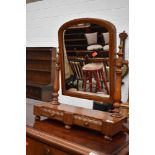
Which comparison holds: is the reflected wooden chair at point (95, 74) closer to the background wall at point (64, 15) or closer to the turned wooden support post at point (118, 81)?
the turned wooden support post at point (118, 81)

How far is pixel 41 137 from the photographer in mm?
1259

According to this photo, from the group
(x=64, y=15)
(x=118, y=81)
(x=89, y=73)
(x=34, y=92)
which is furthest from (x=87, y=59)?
(x=34, y=92)

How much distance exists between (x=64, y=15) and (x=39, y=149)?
75.1 inches

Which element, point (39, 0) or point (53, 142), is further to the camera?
point (39, 0)

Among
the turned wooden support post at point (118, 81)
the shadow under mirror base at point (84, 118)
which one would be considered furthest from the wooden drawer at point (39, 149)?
the turned wooden support post at point (118, 81)

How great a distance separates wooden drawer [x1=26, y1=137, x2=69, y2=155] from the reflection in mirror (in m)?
0.46

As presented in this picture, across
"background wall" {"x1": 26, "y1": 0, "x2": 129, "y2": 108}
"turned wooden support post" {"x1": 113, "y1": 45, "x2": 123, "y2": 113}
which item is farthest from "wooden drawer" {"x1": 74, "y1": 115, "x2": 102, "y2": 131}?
"background wall" {"x1": 26, "y1": 0, "x2": 129, "y2": 108}

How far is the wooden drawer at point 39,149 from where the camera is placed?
1.20 m

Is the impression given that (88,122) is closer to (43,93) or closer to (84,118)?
(84,118)

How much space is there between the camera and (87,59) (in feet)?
4.87
